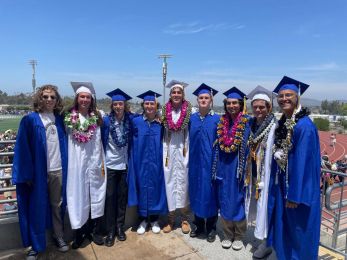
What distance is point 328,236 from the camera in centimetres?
712

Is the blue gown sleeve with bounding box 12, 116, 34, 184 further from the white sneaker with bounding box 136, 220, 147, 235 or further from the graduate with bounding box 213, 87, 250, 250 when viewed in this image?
the graduate with bounding box 213, 87, 250, 250

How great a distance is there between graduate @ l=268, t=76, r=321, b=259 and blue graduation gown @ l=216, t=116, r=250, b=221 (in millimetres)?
531

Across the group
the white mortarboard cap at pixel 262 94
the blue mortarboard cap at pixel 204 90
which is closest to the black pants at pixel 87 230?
the blue mortarboard cap at pixel 204 90

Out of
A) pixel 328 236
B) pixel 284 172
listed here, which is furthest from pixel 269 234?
pixel 328 236

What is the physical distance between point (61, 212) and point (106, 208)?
595 millimetres

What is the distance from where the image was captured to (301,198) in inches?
114

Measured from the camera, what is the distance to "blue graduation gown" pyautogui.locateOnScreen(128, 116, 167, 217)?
4.03m

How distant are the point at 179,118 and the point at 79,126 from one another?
135 centimetres

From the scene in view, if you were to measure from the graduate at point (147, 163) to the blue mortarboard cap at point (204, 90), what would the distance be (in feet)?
1.84

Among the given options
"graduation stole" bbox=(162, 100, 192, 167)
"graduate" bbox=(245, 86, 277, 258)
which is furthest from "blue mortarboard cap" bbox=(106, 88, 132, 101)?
"graduate" bbox=(245, 86, 277, 258)

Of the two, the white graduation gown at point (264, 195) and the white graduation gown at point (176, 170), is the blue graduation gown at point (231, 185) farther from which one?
the white graduation gown at point (176, 170)

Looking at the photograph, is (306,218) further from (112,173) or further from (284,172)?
(112,173)

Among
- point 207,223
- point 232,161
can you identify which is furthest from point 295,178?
point 207,223

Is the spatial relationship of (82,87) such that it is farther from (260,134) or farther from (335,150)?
(335,150)
